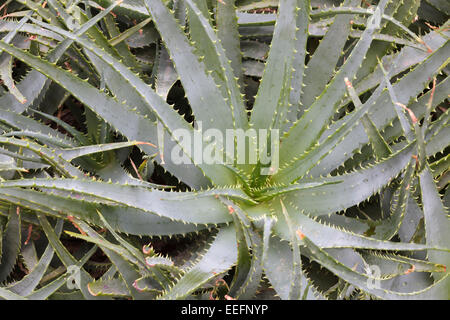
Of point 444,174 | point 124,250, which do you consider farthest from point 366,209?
point 124,250

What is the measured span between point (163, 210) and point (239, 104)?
254 mm

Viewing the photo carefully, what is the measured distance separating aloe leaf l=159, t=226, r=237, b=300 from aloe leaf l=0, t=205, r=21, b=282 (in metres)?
0.38

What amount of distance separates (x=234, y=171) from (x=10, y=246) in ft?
1.72

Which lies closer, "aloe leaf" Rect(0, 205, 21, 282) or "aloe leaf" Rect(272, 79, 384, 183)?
"aloe leaf" Rect(272, 79, 384, 183)

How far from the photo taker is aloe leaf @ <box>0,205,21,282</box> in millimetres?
1087

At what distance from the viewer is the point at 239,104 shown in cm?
Result: 102

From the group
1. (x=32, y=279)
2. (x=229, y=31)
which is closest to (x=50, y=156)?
(x=32, y=279)

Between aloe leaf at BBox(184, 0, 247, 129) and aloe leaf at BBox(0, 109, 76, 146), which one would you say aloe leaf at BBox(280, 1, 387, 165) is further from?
aloe leaf at BBox(0, 109, 76, 146)

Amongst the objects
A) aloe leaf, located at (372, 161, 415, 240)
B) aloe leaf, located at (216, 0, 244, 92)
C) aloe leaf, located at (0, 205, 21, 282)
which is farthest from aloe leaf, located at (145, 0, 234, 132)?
aloe leaf, located at (0, 205, 21, 282)

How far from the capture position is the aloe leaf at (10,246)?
1.09 metres

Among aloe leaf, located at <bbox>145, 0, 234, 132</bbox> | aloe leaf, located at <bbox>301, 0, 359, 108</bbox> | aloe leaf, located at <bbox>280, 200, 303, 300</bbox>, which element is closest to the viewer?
aloe leaf, located at <bbox>280, 200, 303, 300</bbox>

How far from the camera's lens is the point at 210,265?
921mm

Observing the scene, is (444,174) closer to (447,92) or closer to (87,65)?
(447,92)

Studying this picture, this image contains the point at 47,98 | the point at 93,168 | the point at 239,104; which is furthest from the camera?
the point at 47,98
